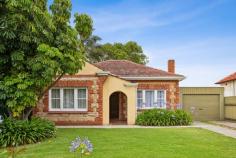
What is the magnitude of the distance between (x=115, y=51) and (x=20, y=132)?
3399 cm

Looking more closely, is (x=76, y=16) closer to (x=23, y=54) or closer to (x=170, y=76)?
(x=23, y=54)

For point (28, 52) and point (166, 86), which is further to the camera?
point (166, 86)

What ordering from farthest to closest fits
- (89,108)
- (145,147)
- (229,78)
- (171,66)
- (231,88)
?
(229,78)
(231,88)
(171,66)
(89,108)
(145,147)

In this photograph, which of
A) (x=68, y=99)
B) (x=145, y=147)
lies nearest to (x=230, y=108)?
(x=68, y=99)

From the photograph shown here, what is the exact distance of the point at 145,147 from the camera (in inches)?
480

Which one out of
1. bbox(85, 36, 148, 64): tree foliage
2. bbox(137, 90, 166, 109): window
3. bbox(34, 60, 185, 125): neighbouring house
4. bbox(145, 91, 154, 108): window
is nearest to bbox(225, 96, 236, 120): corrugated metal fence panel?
bbox(137, 90, 166, 109): window

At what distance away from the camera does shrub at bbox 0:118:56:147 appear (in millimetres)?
13041

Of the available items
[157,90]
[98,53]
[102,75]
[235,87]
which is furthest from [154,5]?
[98,53]

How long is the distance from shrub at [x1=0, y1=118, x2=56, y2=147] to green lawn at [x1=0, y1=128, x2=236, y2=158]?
1.69ft

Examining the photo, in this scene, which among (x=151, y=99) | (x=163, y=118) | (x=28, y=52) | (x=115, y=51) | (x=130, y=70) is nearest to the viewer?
(x=28, y=52)

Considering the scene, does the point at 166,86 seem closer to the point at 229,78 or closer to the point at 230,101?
the point at 230,101

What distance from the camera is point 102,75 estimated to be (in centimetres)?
2169

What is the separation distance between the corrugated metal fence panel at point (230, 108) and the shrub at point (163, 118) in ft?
16.4

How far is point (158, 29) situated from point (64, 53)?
9349mm
